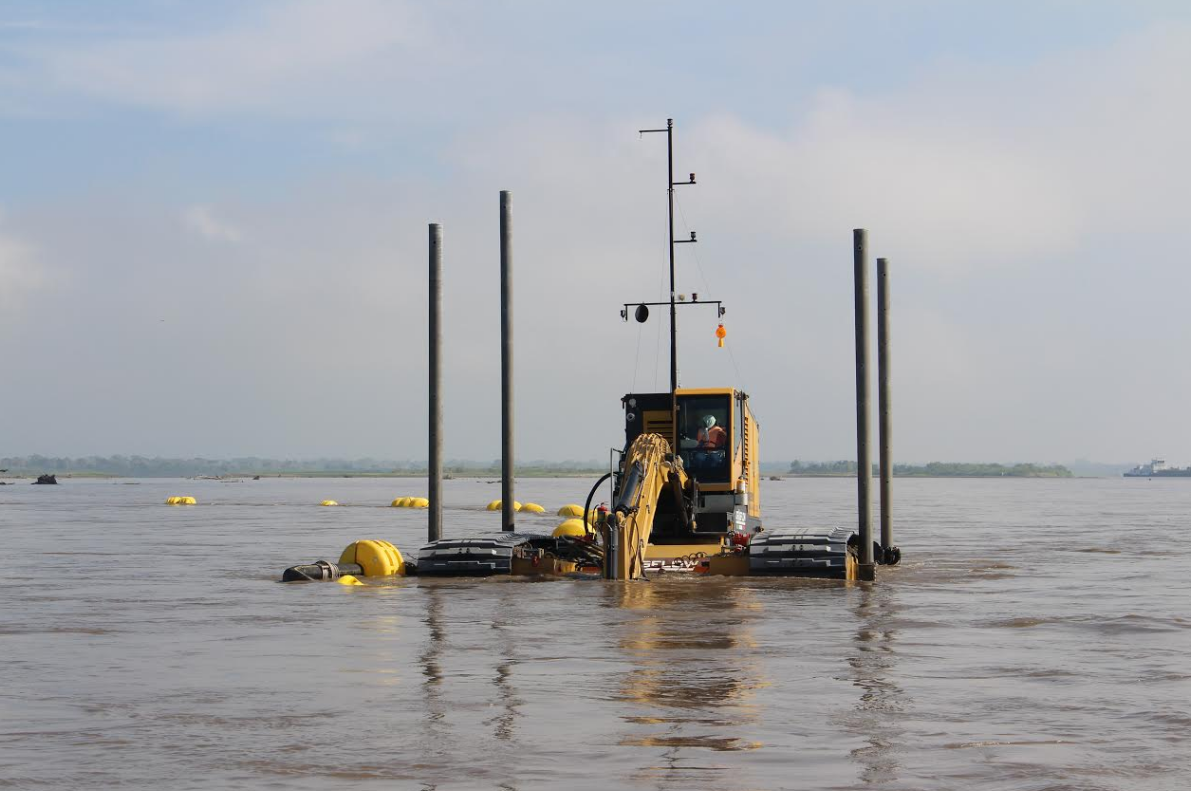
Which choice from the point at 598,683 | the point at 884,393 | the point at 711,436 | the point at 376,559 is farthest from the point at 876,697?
the point at 884,393

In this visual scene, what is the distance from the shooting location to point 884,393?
3250cm

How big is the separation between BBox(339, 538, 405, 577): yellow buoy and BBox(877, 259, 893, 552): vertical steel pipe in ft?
33.5

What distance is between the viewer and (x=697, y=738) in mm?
11461

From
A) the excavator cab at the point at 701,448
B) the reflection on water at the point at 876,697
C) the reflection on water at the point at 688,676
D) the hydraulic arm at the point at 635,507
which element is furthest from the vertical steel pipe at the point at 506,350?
the reflection on water at the point at 876,697

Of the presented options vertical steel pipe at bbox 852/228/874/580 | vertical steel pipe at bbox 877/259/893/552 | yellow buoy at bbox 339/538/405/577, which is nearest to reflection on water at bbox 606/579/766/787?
vertical steel pipe at bbox 852/228/874/580

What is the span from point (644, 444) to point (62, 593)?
401 inches

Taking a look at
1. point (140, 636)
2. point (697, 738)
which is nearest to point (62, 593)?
point (140, 636)

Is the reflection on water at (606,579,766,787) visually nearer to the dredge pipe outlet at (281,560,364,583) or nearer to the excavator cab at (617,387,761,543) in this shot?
the excavator cab at (617,387,761,543)

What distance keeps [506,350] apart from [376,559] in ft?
26.0

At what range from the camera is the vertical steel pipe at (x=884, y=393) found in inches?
1267

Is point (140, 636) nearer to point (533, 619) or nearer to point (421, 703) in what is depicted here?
point (533, 619)

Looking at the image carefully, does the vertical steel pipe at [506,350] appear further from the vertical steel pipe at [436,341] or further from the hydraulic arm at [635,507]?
the hydraulic arm at [635,507]

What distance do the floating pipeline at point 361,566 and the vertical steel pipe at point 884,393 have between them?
10.1m

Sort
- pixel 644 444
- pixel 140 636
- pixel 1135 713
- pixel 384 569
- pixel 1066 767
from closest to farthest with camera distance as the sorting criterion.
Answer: pixel 1066 767 < pixel 1135 713 < pixel 140 636 < pixel 644 444 < pixel 384 569
